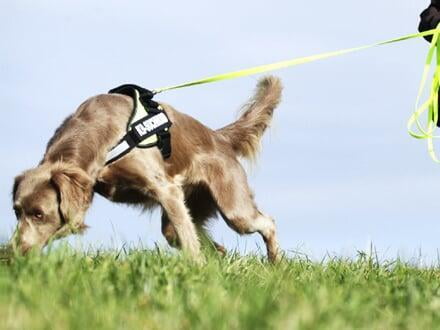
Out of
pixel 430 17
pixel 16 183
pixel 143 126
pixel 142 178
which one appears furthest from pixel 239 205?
pixel 430 17

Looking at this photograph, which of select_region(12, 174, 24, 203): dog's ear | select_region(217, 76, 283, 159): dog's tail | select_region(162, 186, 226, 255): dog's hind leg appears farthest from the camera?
select_region(217, 76, 283, 159): dog's tail

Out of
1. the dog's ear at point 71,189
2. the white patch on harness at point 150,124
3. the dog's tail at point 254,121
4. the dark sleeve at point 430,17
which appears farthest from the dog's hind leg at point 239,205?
the dark sleeve at point 430,17

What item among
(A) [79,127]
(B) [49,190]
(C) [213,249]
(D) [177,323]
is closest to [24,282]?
(D) [177,323]

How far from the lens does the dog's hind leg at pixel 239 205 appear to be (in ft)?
26.8

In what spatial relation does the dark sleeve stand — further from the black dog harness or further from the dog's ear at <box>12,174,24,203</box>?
the dog's ear at <box>12,174,24,203</box>

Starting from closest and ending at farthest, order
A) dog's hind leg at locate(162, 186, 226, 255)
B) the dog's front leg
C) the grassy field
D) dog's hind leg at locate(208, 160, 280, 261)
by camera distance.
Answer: the grassy field < the dog's front leg < dog's hind leg at locate(208, 160, 280, 261) < dog's hind leg at locate(162, 186, 226, 255)

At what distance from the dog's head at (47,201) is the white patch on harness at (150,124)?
2.30ft

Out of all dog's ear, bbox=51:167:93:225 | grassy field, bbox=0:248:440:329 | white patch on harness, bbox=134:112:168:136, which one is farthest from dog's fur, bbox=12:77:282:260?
grassy field, bbox=0:248:440:329

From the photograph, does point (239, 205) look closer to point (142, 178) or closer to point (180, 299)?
point (142, 178)

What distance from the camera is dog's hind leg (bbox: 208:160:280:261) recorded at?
26.8 ft

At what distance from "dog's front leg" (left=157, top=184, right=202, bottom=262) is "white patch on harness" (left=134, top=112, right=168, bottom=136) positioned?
53 centimetres

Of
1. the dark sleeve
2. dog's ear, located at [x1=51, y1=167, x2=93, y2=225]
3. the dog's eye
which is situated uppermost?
the dark sleeve

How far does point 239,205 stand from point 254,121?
124 cm

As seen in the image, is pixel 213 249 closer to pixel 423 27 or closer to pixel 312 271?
pixel 312 271
